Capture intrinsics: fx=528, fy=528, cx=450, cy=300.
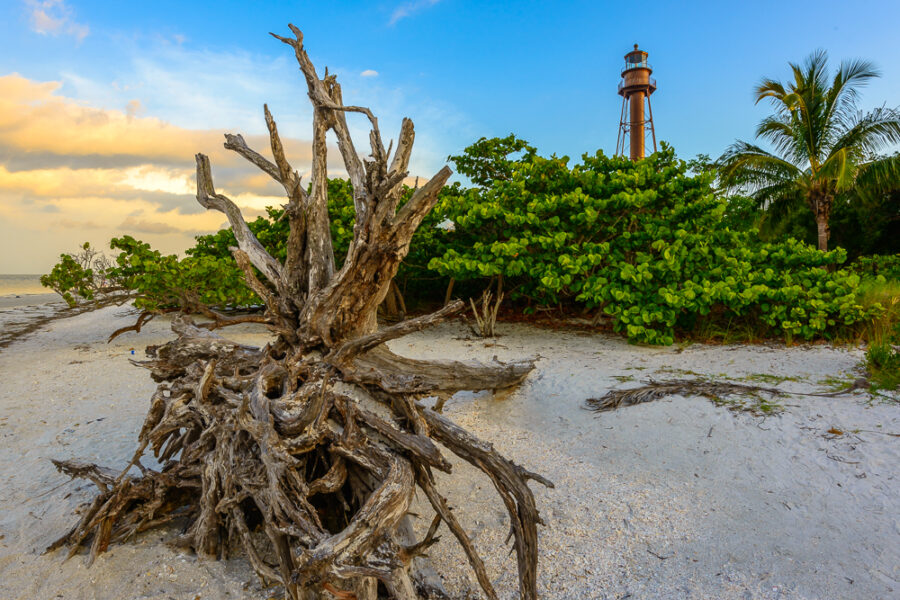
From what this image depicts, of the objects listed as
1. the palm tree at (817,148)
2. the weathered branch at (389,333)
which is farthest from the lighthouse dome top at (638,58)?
the weathered branch at (389,333)

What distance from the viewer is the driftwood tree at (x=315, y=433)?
2.81 metres

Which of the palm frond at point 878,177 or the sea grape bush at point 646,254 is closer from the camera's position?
the sea grape bush at point 646,254

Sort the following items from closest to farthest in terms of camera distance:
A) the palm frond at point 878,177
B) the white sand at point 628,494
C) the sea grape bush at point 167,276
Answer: the white sand at point 628,494 → the sea grape bush at point 167,276 → the palm frond at point 878,177

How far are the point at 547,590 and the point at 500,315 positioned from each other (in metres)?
10.8

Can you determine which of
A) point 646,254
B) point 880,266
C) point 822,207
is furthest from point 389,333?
point 822,207

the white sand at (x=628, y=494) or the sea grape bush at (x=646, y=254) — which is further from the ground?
the sea grape bush at (x=646, y=254)

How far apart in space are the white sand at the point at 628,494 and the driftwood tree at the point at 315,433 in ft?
1.08

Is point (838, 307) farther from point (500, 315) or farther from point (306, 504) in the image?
point (306, 504)

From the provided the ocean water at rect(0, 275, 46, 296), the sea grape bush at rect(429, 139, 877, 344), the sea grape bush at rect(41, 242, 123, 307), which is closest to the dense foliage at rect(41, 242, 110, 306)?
the sea grape bush at rect(41, 242, 123, 307)

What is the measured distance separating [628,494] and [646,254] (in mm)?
6490

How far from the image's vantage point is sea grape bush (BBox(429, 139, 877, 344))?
9.12 metres

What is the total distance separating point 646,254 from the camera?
1001 cm

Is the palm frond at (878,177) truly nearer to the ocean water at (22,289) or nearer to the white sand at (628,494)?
the white sand at (628,494)

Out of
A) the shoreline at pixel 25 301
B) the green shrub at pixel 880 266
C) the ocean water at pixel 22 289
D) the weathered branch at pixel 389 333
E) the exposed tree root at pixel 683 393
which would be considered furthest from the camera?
the ocean water at pixel 22 289
